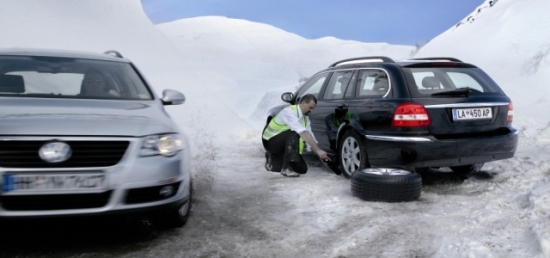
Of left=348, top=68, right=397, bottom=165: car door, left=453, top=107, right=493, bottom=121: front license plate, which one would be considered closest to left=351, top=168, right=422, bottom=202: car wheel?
left=348, top=68, right=397, bottom=165: car door

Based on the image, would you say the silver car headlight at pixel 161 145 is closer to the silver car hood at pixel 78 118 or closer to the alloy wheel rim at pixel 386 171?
the silver car hood at pixel 78 118

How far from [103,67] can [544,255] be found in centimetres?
417

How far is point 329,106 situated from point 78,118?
3.90m

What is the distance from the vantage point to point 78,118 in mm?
3652

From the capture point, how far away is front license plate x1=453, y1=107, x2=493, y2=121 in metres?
5.47

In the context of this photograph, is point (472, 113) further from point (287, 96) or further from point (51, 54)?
point (51, 54)

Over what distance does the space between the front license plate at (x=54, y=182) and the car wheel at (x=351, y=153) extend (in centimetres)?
331

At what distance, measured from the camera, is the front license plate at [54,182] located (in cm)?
329

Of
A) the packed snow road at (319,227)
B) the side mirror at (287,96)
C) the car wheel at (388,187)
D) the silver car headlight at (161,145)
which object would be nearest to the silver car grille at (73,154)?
the silver car headlight at (161,145)

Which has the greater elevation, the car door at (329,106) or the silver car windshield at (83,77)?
the silver car windshield at (83,77)

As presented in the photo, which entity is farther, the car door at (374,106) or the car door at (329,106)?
the car door at (329,106)

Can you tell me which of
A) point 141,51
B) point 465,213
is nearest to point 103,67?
point 465,213

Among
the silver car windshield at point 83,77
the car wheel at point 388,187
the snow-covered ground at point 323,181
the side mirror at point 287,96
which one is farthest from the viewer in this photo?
the side mirror at point 287,96

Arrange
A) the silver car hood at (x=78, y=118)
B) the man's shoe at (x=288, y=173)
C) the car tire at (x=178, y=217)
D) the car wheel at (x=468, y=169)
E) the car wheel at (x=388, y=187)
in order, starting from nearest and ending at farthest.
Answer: the silver car hood at (x=78, y=118) < the car tire at (x=178, y=217) < the car wheel at (x=388, y=187) < the car wheel at (x=468, y=169) < the man's shoe at (x=288, y=173)
